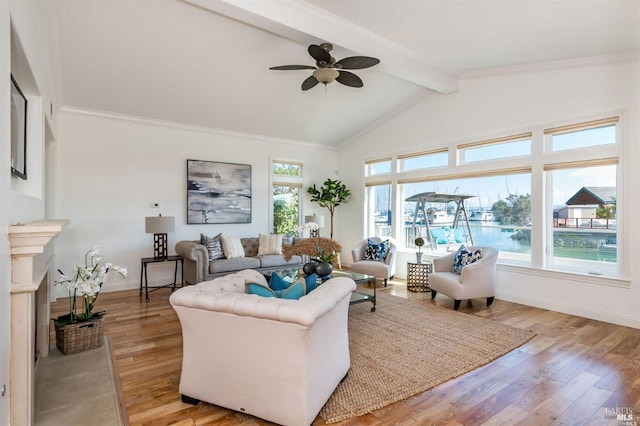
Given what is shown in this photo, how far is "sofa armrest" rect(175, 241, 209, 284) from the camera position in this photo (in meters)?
5.02

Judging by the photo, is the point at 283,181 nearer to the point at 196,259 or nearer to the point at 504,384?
the point at 196,259

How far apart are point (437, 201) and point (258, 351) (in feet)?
16.2

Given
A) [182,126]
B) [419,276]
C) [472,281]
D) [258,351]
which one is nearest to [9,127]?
[258,351]

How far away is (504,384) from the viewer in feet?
8.42

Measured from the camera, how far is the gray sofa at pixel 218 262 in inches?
199

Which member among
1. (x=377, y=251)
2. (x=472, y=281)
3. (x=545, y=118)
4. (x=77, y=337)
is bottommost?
(x=77, y=337)

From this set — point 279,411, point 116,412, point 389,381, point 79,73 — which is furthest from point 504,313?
point 79,73

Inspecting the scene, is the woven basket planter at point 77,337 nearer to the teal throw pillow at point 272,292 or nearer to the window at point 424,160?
the teal throw pillow at point 272,292

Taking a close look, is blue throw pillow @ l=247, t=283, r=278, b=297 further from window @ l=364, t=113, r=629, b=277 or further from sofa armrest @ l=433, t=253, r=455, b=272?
window @ l=364, t=113, r=629, b=277

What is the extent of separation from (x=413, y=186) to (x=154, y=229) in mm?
4715

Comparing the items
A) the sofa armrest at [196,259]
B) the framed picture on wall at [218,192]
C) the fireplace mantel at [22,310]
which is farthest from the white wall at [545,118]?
the fireplace mantel at [22,310]

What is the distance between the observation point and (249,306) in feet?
6.23

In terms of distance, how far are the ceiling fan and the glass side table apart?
3.13m

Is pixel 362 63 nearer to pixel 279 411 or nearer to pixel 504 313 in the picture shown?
pixel 279 411
